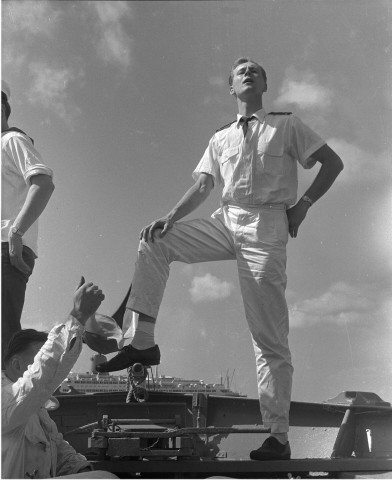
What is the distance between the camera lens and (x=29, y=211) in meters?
3.10

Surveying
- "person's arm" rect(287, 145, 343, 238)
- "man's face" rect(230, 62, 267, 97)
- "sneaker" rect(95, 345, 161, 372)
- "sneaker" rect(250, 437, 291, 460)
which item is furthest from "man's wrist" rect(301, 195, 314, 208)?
"sneaker" rect(250, 437, 291, 460)

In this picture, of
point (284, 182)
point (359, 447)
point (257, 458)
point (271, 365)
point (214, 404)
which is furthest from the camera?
point (214, 404)

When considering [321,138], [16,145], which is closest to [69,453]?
[16,145]

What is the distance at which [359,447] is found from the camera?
3.72 meters

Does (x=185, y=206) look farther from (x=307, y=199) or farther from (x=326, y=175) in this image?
(x=326, y=175)

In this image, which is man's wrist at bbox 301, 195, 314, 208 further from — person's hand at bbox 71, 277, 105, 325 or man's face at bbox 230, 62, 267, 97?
person's hand at bbox 71, 277, 105, 325

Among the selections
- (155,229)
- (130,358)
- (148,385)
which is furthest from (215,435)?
(155,229)

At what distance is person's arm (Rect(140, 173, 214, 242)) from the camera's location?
3.52m

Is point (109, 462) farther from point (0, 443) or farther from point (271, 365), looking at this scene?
point (271, 365)

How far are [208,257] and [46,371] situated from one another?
3.99 feet

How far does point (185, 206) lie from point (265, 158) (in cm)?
47

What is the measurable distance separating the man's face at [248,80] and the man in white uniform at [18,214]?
1.08 m

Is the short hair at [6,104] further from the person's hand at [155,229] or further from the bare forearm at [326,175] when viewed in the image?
the bare forearm at [326,175]

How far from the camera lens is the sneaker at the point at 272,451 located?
304 centimetres
